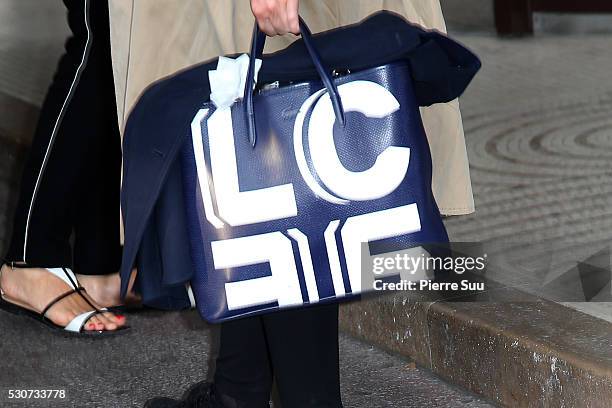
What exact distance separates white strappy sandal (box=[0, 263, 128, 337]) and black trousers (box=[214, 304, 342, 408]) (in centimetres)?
115

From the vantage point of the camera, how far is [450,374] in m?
3.47

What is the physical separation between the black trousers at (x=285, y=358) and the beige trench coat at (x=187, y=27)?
20.8 inches

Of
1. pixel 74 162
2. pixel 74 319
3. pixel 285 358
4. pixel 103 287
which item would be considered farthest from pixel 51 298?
pixel 285 358

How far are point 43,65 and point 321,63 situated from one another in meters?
5.97

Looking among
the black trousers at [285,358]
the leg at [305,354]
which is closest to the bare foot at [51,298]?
the black trousers at [285,358]

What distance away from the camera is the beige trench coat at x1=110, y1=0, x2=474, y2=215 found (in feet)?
8.25

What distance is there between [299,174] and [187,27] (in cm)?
39

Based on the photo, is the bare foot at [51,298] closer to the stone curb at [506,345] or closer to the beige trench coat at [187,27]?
the stone curb at [506,345]

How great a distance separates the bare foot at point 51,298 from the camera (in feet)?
12.9

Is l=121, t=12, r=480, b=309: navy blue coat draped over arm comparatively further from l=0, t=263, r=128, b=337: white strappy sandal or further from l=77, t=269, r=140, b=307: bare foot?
l=77, t=269, r=140, b=307: bare foot

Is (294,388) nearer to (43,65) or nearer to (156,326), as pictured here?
(156,326)

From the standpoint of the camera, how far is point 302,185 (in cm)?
241

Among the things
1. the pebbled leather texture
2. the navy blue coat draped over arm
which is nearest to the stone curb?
the pebbled leather texture

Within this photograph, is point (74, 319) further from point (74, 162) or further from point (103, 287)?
point (74, 162)
